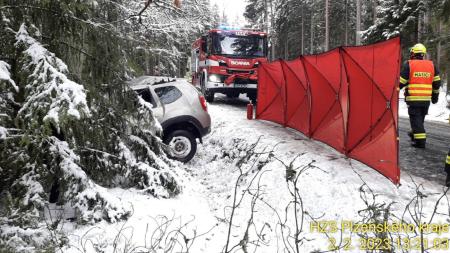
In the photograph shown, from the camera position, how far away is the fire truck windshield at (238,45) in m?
16.6

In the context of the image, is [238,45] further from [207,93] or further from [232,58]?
[207,93]

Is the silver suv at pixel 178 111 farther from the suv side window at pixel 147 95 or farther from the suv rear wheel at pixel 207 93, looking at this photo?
the suv rear wheel at pixel 207 93

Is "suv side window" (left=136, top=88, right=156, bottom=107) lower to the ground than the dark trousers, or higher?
higher

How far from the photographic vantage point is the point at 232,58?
54.0 ft

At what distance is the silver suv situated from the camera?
28.5 feet

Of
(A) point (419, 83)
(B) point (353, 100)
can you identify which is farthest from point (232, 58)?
(B) point (353, 100)

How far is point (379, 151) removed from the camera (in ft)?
20.1

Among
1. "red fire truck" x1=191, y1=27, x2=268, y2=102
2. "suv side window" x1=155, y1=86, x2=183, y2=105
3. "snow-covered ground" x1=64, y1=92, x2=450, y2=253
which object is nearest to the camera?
"snow-covered ground" x1=64, y1=92, x2=450, y2=253

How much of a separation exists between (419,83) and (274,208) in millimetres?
4165

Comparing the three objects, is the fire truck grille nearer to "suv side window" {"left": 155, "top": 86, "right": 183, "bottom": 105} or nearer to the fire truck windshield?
the fire truck windshield

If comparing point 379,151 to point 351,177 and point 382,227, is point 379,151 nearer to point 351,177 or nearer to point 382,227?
point 351,177

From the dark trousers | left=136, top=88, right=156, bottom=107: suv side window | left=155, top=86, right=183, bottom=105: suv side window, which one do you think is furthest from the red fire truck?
the dark trousers

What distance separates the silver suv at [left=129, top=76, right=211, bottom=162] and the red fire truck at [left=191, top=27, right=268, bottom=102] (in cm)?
742

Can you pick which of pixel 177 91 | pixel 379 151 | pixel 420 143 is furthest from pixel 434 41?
pixel 177 91
